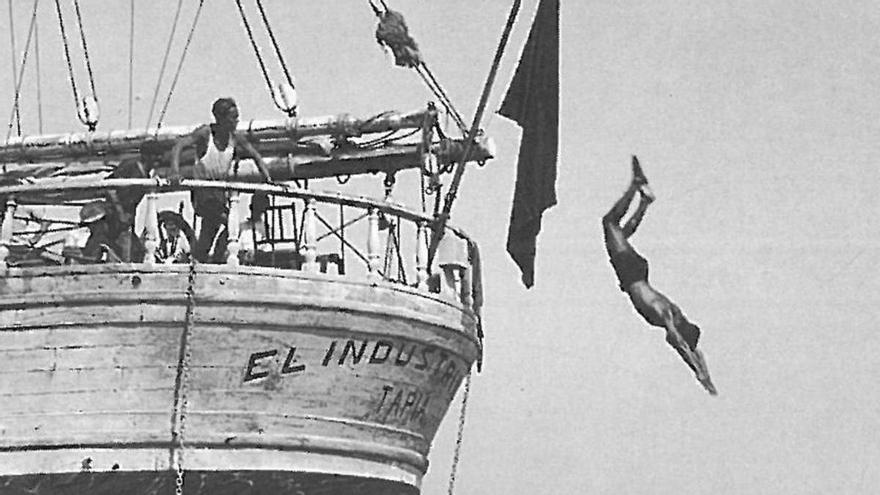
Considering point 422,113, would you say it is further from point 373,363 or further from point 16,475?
point 16,475

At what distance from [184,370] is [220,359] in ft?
1.05

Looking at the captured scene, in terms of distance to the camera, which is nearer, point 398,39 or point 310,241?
point 310,241

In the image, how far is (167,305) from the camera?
43.0 feet

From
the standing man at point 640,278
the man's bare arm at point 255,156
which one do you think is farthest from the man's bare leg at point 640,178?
the man's bare arm at point 255,156

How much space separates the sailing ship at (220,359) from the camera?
43.0 feet

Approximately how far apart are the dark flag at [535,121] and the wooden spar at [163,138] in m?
2.22

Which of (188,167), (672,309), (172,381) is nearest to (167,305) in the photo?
(172,381)

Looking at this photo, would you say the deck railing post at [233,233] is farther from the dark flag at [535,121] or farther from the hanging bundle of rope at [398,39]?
the hanging bundle of rope at [398,39]

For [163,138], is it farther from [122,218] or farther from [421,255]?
[421,255]

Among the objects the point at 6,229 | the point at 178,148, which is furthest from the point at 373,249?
the point at 6,229

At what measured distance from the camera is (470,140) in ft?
47.2

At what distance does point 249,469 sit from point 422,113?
4.91 m

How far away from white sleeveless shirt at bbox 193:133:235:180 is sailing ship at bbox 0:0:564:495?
1.58 feet

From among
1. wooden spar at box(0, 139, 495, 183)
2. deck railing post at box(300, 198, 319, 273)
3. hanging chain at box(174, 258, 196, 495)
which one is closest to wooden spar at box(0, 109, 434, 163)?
wooden spar at box(0, 139, 495, 183)
